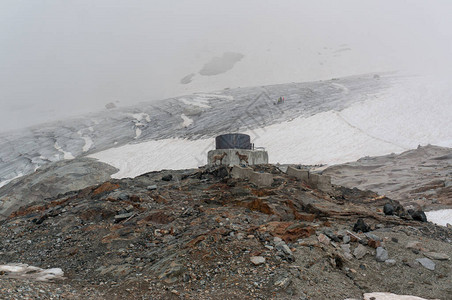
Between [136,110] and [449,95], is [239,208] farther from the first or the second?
[136,110]

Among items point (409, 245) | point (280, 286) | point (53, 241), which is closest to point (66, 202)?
point (53, 241)

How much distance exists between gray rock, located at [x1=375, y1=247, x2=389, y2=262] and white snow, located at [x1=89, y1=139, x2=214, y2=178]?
2410cm

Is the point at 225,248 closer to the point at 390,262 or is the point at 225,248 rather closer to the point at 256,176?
the point at 390,262

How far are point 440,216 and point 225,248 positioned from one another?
922 centimetres

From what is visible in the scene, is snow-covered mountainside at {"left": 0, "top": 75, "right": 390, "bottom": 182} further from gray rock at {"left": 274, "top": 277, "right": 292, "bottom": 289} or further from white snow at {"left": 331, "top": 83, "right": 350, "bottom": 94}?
gray rock at {"left": 274, "top": 277, "right": 292, "bottom": 289}

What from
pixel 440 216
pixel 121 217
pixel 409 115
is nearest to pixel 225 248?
pixel 121 217

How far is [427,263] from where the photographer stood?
21.1 ft

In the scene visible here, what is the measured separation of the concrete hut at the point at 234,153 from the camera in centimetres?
1721

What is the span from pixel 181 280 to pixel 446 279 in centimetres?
463

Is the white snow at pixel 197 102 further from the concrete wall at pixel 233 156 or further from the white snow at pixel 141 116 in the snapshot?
the concrete wall at pixel 233 156

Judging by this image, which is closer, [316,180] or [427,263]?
[427,263]

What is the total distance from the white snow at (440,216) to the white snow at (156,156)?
20451 millimetres

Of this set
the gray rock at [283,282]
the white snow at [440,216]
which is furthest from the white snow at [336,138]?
the gray rock at [283,282]

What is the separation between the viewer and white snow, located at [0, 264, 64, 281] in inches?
240
